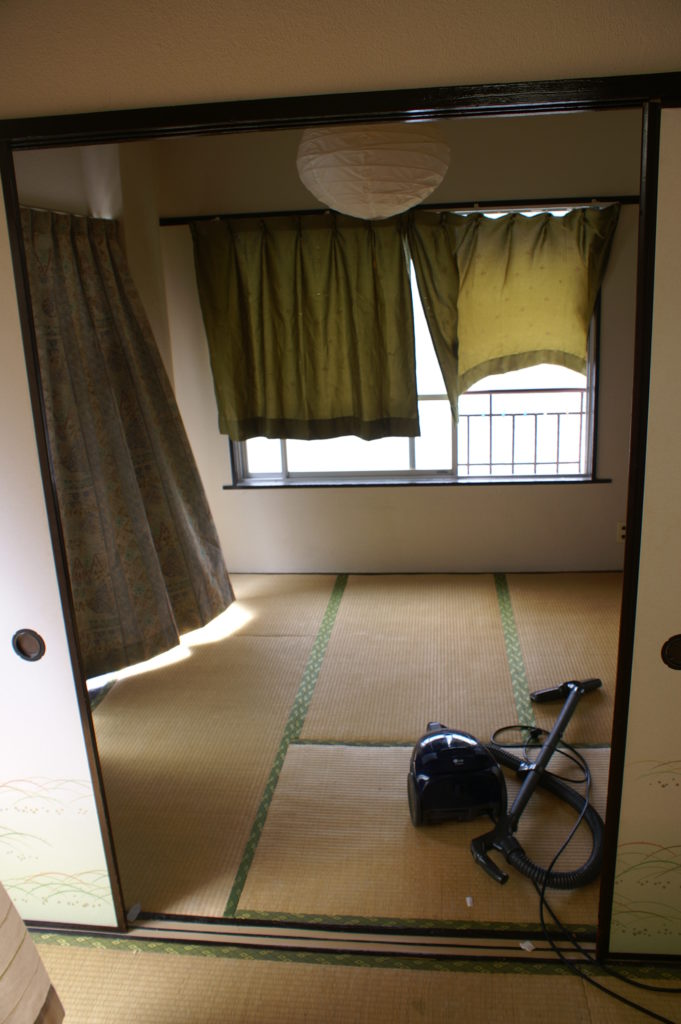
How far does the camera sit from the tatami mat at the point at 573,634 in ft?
9.92

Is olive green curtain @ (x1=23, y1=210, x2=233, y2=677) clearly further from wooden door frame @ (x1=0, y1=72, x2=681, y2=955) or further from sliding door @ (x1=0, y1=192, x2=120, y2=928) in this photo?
wooden door frame @ (x1=0, y1=72, x2=681, y2=955)

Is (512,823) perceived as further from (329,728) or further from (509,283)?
(509,283)

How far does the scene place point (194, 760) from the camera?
2812mm

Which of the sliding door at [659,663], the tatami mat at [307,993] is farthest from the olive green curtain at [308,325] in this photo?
the tatami mat at [307,993]

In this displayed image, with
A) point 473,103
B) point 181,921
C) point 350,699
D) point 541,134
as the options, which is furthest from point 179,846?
point 541,134

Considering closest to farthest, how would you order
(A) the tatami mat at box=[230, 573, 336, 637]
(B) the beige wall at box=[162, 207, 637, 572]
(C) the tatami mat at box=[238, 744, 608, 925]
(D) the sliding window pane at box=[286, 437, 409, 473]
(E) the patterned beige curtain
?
1. (E) the patterned beige curtain
2. (C) the tatami mat at box=[238, 744, 608, 925]
3. (A) the tatami mat at box=[230, 573, 336, 637]
4. (B) the beige wall at box=[162, 207, 637, 572]
5. (D) the sliding window pane at box=[286, 437, 409, 473]

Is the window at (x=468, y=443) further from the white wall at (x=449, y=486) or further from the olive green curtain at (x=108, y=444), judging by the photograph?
the olive green curtain at (x=108, y=444)

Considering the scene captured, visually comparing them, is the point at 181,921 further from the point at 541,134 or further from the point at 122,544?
the point at 541,134

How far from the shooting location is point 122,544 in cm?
333

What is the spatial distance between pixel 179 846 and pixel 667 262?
2150mm

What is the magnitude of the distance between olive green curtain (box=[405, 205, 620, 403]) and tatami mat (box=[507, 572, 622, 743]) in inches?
49.4

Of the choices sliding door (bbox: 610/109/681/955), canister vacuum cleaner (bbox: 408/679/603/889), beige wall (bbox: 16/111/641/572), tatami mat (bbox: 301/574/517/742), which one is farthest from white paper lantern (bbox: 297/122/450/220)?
tatami mat (bbox: 301/574/517/742)

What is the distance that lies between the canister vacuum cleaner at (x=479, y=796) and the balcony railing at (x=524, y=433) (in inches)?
91.5

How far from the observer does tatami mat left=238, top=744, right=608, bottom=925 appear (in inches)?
81.6
